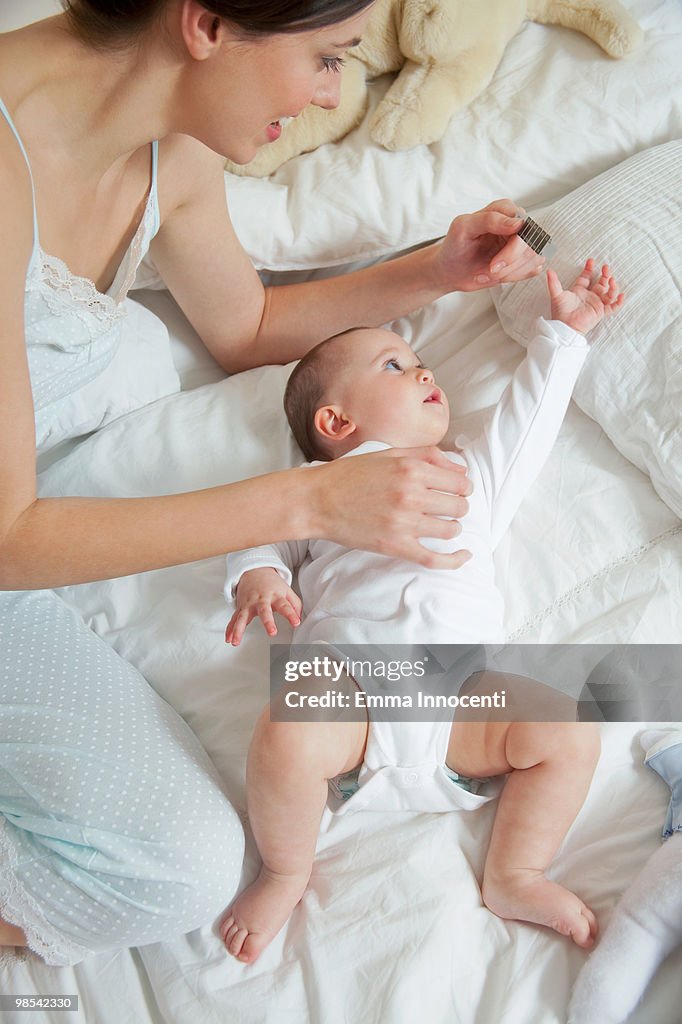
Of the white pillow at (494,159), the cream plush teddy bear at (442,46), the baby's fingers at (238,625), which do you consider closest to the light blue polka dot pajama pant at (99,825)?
the baby's fingers at (238,625)

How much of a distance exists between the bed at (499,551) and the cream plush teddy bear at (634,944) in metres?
0.03

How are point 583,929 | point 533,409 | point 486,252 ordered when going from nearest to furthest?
point 583,929 → point 533,409 → point 486,252

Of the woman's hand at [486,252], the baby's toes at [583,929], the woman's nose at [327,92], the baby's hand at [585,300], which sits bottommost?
the baby's toes at [583,929]

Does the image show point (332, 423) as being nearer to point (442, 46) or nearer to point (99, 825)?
point (99, 825)

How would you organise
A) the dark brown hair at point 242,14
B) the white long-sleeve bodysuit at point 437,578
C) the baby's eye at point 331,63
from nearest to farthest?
the dark brown hair at point 242,14
the baby's eye at point 331,63
the white long-sleeve bodysuit at point 437,578

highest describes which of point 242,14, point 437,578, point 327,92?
point 242,14

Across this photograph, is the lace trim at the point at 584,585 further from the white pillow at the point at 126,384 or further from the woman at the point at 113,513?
the white pillow at the point at 126,384

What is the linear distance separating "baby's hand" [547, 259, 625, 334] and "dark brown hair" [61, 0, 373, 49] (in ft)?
1.56

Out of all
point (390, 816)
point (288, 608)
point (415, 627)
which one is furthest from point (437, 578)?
point (390, 816)

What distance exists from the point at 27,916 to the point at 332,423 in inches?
26.8

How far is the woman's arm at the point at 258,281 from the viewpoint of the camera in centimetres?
127

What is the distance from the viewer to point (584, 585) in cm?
119

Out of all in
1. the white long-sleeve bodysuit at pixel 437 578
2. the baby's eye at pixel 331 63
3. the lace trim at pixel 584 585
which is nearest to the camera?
the baby's eye at pixel 331 63

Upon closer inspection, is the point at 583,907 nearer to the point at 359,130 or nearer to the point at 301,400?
the point at 301,400
